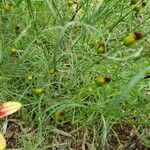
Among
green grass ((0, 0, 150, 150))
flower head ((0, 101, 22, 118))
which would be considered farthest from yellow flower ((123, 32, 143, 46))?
flower head ((0, 101, 22, 118))

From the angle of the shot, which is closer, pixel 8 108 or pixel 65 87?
pixel 8 108

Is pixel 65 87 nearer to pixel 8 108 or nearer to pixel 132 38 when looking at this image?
pixel 8 108

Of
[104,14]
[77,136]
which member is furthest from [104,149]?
[104,14]

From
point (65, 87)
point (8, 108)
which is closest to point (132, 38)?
point (8, 108)

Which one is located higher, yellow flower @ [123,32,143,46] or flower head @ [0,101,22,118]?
yellow flower @ [123,32,143,46]

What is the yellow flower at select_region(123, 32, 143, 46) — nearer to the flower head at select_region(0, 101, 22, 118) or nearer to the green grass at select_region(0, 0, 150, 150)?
the green grass at select_region(0, 0, 150, 150)

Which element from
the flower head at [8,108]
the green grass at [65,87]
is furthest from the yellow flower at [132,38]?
the flower head at [8,108]

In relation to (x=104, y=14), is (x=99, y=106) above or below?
below

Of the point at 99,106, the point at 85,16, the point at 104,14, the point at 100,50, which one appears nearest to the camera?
the point at 100,50

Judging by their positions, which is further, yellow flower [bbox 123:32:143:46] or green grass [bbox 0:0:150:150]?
green grass [bbox 0:0:150:150]

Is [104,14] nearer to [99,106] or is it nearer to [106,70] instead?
[106,70]

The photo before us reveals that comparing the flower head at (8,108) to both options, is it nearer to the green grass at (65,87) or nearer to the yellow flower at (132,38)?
the green grass at (65,87)
